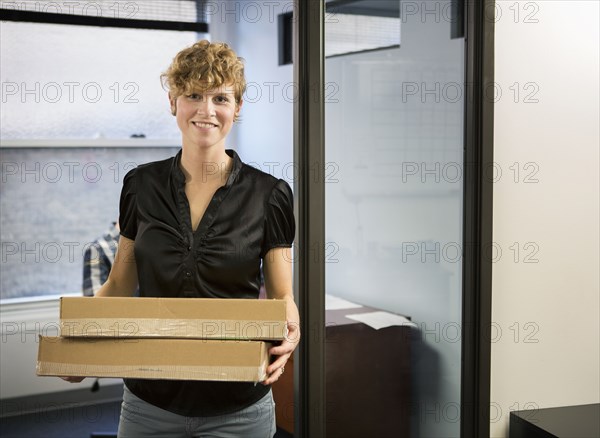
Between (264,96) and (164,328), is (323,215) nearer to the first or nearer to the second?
(264,96)

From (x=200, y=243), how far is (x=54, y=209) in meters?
2.37

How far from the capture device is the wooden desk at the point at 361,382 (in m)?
2.46

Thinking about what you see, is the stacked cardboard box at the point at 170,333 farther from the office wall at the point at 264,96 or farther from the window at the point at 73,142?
the window at the point at 73,142

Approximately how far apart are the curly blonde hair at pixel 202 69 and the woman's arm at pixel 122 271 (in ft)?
1.18

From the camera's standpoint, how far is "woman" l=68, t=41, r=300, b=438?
1.58 metres

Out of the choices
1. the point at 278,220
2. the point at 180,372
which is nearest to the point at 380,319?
the point at 278,220

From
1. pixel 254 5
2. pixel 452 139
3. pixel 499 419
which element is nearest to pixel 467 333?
pixel 499 419

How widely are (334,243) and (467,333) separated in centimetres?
62

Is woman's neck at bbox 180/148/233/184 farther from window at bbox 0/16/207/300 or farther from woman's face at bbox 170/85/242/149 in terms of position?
window at bbox 0/16/207/300

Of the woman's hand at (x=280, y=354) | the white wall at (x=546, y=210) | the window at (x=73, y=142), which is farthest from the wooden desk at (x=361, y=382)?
the window at (x=73, y=142)

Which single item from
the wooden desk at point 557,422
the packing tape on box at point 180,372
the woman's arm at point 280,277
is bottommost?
the wooden desk at point 557,422

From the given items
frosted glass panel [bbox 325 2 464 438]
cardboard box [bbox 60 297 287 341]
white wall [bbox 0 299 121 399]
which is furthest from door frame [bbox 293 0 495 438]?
white wall [bbox 0 299 121 399]

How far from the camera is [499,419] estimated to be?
8.85 feet

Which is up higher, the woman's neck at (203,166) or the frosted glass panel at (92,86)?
the frosted glass panel at (92,86)
